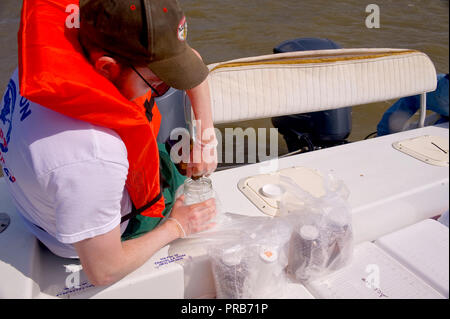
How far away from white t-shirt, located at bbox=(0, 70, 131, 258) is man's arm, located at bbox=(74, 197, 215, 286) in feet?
0.15

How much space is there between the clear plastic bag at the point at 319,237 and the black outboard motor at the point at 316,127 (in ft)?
3.51

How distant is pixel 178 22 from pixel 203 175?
63 centimetres

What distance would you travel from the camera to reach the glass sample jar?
1335mm

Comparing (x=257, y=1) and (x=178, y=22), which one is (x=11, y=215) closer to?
(x=178, y=22)

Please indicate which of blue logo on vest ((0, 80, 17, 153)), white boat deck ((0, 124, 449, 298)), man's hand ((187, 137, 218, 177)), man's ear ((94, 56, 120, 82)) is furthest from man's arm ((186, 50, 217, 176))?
blue logo on vest ((0, 80, 17, 153))

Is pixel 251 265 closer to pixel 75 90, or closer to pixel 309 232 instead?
pixel 309 232

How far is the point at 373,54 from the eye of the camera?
1935 mm

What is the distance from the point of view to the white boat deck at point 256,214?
104 cm

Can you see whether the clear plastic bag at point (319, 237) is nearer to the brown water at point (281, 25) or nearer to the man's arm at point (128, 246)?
the man's arm at point (128, 246)

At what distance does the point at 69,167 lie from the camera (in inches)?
30.8

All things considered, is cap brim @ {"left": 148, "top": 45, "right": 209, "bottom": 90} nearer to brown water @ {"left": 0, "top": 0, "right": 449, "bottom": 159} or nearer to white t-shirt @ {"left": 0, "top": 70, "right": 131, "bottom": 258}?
white t-shirt @ {"left": 0, "top": 70, "right": 131, "bottom": 258}

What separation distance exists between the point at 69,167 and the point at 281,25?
499 cm

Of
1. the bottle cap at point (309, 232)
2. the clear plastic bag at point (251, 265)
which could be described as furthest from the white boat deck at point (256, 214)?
the bottle cap at point (309, 232)

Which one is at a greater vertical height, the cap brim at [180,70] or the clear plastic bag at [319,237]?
the cap brim at [180,70]
